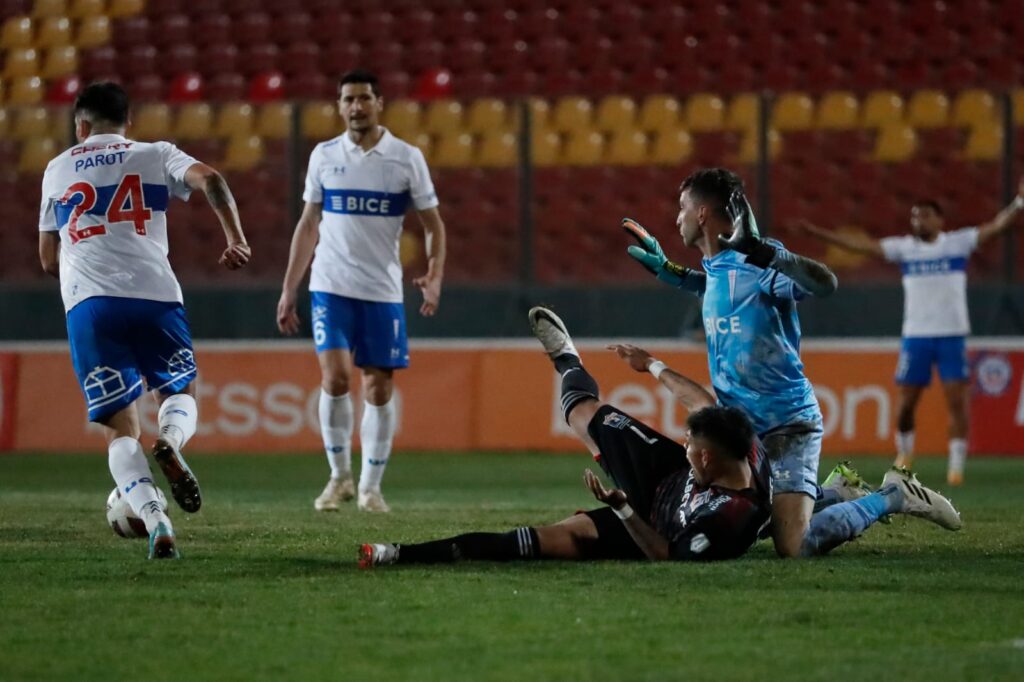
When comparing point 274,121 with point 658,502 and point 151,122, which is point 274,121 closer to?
point 151,122

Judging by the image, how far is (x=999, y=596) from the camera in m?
5.61

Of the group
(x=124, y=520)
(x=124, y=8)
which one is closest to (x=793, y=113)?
(x=124, y=8)

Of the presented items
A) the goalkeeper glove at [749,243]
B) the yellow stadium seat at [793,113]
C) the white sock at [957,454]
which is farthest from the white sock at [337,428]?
the yellow stadium seat at [793,113]

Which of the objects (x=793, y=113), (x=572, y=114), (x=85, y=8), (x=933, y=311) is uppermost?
(x=85, y=8)

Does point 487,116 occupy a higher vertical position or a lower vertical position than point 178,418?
higher

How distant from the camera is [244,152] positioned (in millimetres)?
14633

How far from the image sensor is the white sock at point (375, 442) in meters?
9.09

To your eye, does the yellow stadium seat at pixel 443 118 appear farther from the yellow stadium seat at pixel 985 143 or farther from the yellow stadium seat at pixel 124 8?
the yellow stadium seat at pixel 985 143

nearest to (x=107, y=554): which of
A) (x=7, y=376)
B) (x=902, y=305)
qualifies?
(x=7, y=376)

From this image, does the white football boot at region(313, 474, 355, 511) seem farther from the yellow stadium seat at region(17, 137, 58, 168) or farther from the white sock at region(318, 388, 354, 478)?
Result: the yellow stadium seat at region(17, 137, 58, 168)

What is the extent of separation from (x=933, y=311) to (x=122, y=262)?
7.38 meters

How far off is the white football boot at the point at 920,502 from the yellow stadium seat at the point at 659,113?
8.52 m

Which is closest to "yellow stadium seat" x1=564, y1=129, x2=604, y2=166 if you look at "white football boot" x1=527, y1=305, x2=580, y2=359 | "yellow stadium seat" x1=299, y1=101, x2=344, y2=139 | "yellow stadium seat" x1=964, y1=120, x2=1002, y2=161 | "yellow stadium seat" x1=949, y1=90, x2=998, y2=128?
"yellow stadium seat" x1=299, y1=101, x2=344, y2=139

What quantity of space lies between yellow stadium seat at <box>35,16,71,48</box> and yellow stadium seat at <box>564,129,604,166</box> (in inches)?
248
